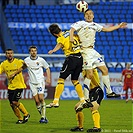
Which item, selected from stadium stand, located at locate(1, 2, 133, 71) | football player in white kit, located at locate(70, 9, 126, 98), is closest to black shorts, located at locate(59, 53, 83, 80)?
football player in white kit, located at locate(70, 9, 126, 98)

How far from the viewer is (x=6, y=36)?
105ft

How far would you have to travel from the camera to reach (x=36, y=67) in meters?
13.9

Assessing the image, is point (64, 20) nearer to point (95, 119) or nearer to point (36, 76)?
point (36, 76)

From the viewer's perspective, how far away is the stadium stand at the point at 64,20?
106ft

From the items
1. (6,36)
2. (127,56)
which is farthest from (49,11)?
(127,56)

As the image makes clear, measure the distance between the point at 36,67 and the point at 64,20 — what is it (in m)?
20.2

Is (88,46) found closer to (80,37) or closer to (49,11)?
(80,37)

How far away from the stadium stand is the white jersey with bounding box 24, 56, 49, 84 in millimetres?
17804

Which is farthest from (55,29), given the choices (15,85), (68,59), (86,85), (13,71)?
(15,85)

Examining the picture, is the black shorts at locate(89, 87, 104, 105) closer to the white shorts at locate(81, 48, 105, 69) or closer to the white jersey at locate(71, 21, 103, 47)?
the white shorts at locate(81, 48, 105, 69)

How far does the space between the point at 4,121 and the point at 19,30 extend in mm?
20415

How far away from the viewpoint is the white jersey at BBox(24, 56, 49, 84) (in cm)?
1388

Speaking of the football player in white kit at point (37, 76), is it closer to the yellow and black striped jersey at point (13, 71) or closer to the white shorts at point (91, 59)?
the yellow and black striped jersey at point (13, 71)

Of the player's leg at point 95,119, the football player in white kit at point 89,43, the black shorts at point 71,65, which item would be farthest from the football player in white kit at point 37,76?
the player's leg at point 95,119
